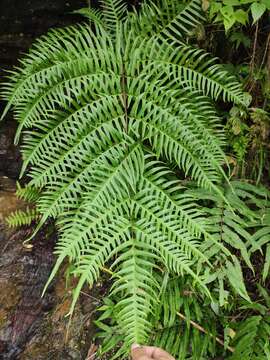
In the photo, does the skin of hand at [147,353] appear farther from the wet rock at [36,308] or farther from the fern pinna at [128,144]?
the wet rock at [36,308]

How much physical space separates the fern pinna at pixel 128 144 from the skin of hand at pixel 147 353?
0.21ft

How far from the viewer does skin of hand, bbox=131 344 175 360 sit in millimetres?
1892

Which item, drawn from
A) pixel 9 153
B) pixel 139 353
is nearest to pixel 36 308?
pixel 139 353

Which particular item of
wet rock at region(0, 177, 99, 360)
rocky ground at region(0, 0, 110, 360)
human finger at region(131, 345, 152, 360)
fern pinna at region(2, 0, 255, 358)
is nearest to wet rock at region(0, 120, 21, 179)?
rocky ground at region(0, 0, 110, 360)

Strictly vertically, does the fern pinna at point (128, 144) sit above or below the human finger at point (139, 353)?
above

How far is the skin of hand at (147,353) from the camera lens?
1.89m

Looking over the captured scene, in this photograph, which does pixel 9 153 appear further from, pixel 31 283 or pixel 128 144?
pixel 128 144

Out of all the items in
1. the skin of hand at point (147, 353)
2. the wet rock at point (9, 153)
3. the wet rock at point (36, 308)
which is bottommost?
the wet rock at point (36, 308)

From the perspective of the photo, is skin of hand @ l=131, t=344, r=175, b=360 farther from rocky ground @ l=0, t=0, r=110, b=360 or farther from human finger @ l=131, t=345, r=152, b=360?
rocky ground @ l=0, t=0, r=110, b=360

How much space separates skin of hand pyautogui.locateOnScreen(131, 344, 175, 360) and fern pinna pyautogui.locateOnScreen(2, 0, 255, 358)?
0.06 meters

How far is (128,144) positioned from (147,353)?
38.1 inches

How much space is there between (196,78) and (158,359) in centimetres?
137

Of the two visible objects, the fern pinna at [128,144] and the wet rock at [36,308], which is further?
the wet rock at [36,308]

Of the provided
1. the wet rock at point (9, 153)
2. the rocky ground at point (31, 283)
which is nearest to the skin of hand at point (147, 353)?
the rocky ground at point (31, 283)
